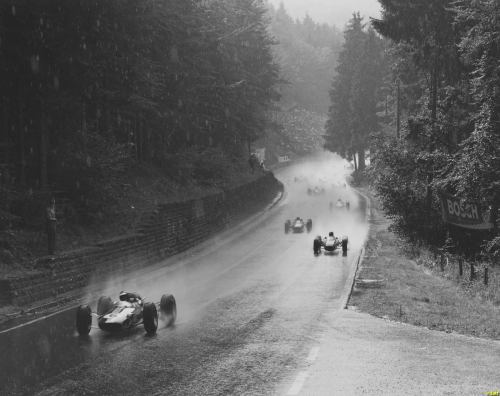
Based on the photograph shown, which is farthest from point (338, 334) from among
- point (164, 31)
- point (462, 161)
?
point (164, 31)

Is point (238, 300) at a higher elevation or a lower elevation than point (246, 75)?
lower

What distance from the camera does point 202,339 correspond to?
494 inches

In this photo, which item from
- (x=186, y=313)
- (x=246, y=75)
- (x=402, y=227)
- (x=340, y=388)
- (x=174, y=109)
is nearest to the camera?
(x=340, y=388)

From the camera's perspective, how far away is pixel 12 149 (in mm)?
23172

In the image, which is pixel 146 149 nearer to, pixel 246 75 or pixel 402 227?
pixel 402 227

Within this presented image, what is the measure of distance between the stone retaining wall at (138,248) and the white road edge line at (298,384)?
8583mm

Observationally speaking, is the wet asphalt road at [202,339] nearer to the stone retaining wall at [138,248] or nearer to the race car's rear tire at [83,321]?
the race car's rear tire at [83,321]

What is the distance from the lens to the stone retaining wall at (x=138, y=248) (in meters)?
16.0

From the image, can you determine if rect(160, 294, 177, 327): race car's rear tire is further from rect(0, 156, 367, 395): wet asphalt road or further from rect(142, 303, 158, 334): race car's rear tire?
rect(142, 303, 158, 334): race car's rear tire

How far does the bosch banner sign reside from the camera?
26.9 meters

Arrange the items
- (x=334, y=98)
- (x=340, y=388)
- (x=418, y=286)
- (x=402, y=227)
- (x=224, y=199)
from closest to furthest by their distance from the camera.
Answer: (x=340, y=388) < (x=418, y=286) < (x=402, y=227) < (x=224, y=199) < (x=334, y=98)

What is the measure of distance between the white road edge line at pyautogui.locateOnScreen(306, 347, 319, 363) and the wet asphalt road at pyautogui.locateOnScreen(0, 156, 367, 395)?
0.16 metres

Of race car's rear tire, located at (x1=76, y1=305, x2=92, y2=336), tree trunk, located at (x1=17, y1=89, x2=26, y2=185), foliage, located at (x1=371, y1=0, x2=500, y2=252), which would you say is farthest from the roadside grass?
tree trunk, located at (x1=17, y1=89, x2=26, y2=185)

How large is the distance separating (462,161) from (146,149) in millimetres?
19831
